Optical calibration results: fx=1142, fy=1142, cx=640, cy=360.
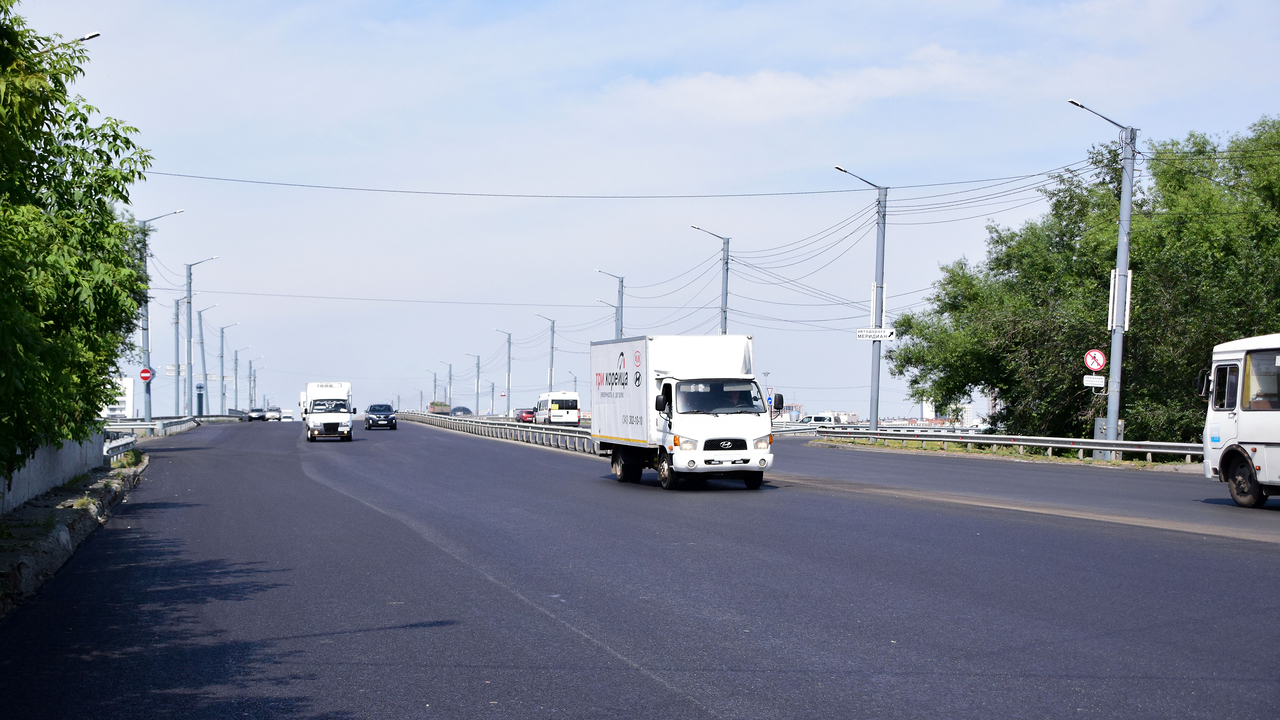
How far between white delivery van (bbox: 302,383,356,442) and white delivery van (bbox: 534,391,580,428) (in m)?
21.6

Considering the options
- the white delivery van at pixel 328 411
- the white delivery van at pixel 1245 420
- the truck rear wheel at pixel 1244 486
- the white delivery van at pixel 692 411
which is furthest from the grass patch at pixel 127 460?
the truck rear wheel at pixel 1244 486

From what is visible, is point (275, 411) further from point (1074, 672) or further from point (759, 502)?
point (1074, 672)

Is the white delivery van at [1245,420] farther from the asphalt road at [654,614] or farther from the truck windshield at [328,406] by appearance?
the truck windshield at [328,406]

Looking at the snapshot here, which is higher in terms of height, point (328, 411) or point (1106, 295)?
point (1106, 295)

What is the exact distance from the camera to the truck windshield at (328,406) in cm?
5166

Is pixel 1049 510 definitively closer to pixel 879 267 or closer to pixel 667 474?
pixel 667 474

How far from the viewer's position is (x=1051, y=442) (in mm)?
37188

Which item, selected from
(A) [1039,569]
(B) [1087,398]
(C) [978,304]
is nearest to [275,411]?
(C) [978,304]

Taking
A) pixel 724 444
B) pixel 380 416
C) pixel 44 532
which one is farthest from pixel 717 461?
pixel 380 416

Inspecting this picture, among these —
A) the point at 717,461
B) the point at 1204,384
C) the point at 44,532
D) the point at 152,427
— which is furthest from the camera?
the point at 152,427

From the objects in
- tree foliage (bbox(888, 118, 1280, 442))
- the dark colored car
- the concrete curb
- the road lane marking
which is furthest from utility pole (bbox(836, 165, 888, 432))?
the dark colored car

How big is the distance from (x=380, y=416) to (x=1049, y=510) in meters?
56.8

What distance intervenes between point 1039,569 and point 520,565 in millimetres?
5228

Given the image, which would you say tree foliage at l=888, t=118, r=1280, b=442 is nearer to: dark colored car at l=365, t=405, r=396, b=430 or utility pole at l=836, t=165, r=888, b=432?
utility pole at l=836, t=165, r=888, b=432
